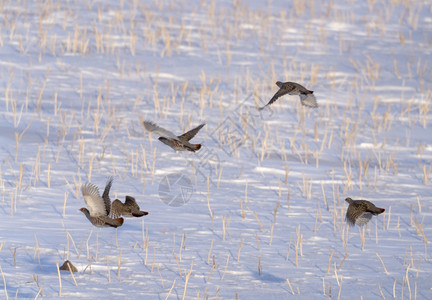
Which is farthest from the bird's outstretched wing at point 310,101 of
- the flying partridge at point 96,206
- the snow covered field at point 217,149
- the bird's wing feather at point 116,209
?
the flying partridge at point 96,206

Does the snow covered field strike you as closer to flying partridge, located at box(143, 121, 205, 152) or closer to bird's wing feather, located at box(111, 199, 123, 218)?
bird's wing feather, located at box(111, 199, 123, 218)

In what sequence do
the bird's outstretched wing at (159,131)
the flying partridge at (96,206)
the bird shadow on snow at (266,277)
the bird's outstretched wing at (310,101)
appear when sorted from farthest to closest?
1. the bird's outstretched wing at (310,101)
2. the bird shadow on snow at (266,277)
3. the flying partridge at (96,206)
4. the bird's outstretched wing at (159,131)

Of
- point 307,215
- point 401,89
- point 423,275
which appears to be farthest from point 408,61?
point 423,275

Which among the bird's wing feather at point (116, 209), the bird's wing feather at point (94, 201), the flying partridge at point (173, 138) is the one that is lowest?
the bird's wing feather at point (116, 209)

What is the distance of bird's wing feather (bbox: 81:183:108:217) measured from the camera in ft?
14.8

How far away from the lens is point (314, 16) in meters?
14.5

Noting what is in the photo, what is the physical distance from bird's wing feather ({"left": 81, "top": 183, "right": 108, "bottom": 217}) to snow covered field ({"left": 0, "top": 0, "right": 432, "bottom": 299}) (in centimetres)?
32

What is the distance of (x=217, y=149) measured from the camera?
791cm

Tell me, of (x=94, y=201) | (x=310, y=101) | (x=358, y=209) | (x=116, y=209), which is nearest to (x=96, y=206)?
(x=94, y=201)

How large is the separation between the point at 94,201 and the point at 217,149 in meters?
3.47

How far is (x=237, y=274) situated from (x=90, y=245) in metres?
0.96

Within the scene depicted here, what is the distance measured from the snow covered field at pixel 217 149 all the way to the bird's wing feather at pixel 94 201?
0.32m

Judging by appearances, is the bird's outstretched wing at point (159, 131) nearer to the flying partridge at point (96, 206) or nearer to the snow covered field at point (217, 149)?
the flying partridge at point (96, 206)

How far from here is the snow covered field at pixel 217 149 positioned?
4.73 metres
